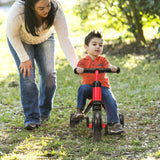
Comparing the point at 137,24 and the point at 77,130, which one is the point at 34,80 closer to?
the point at 77,130

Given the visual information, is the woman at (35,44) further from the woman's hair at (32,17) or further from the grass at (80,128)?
the grass at (80,128)

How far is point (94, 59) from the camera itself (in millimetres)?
4215

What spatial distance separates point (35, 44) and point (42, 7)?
700mm

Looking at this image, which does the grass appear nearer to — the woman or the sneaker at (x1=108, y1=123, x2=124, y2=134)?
the sneaker at (x1=108, y1=123, x2=124, y2=134)

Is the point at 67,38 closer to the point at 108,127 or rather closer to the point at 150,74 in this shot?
the point at 108,127

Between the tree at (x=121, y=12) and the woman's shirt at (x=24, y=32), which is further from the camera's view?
the tree at (x=121, y=12)

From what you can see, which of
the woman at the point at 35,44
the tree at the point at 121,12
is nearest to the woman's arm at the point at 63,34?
the woman at the point at 35,44

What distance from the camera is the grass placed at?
3520mm

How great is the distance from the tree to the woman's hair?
203 inches

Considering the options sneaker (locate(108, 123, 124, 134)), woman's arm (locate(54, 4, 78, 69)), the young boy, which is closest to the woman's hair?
woman's arm (locate(54, 4, 78, 69))

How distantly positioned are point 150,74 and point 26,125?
3962 millimetres

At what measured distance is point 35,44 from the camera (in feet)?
14.1

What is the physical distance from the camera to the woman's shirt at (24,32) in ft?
12.7

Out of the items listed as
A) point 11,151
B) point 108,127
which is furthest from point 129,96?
point 11,151
